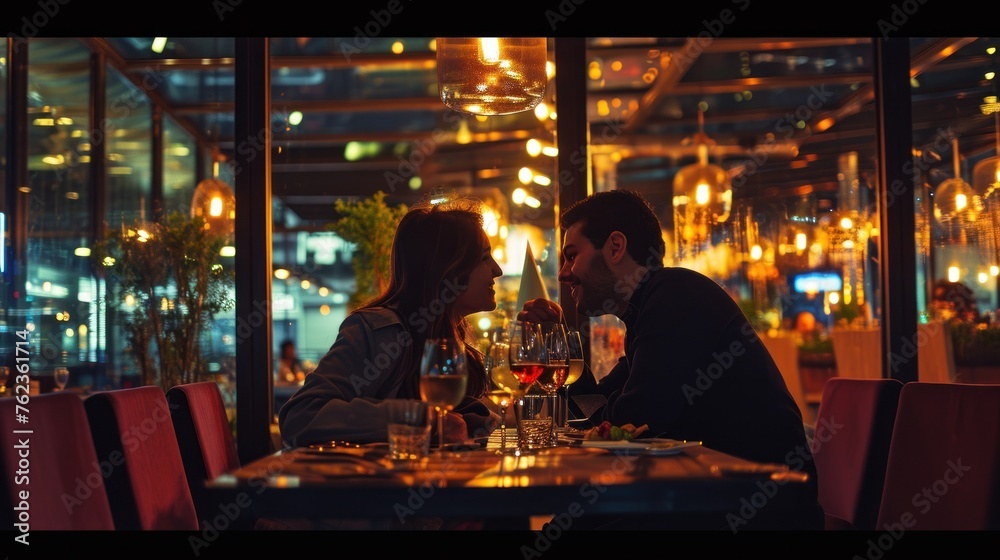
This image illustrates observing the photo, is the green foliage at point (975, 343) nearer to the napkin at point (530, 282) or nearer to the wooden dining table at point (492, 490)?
the napkin at point (530, 282)

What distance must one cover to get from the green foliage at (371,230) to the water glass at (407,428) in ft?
8.26

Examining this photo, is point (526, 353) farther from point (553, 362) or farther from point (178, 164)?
point (178, 164)

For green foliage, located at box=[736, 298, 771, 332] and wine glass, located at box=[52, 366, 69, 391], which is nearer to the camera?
wine glass, located at box=[52, 366, 69, 391]

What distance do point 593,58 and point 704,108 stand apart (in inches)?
87.0

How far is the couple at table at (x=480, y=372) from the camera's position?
1.95 metres

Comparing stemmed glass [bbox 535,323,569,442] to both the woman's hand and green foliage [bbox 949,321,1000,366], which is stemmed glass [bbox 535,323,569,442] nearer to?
the woman's hand

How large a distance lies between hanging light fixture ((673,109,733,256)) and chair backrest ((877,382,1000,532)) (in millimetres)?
2612

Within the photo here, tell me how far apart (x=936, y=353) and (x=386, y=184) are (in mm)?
2610

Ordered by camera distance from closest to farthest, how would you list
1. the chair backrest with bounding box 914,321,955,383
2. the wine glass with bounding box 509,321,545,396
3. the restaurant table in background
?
the wine glass with bounding box 509,321,545,396
the chair backrest with bounding box 914,321,955,383
the restaurant table in background

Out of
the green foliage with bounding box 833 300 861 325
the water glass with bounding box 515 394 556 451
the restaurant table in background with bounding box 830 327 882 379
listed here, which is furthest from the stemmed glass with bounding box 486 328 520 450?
the green foliage with bounding box 833 300 861 325

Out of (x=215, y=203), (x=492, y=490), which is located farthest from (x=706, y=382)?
(x=215, y=203)

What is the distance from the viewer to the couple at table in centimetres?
195

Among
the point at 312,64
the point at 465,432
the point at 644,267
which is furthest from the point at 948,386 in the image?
the point at 312,64

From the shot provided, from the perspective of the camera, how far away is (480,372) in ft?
7.99
